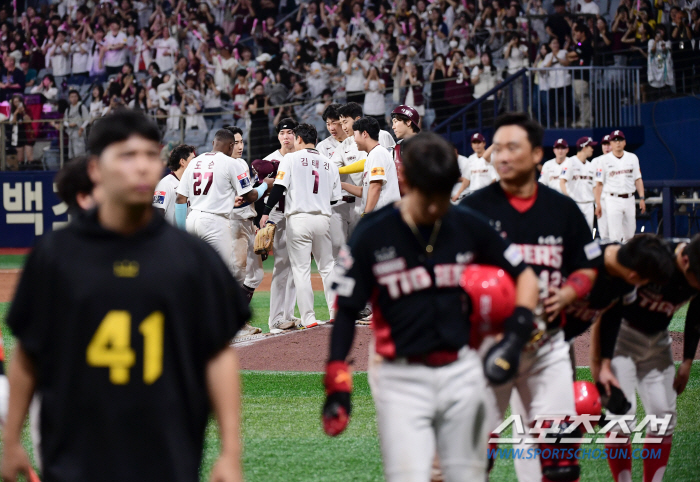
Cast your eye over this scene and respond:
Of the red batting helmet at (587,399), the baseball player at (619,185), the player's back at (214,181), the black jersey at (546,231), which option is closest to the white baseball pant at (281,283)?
the player's back at (214,181)

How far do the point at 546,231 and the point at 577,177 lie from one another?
46.1ft

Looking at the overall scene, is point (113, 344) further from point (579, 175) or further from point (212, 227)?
point (579, 175)

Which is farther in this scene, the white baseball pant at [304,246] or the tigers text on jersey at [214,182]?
the white baseball pant at [304,246]

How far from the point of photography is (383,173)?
10.2 meters

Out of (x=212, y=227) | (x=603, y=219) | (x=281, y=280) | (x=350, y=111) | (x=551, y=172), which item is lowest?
(x=281, y=280)

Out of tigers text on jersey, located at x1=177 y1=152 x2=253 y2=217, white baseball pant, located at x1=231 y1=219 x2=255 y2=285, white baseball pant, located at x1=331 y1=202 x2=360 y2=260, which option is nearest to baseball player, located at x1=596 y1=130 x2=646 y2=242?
white baseball pant, located at x1=331 y1=202 x2=360 y2=260

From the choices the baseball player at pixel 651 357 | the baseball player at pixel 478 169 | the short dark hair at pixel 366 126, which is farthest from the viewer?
the baseball player at pixel 478 169

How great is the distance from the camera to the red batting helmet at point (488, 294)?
130 inches

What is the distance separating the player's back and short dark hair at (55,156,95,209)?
5.83 meters

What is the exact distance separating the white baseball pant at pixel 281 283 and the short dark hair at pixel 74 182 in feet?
20.5

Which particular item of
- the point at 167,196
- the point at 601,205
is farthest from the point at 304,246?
the point at 601,205

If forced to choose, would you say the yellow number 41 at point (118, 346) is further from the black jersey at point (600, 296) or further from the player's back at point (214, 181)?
the player's back at point (214, 181)

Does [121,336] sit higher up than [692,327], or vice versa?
[121,336]

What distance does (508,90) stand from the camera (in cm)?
1805
